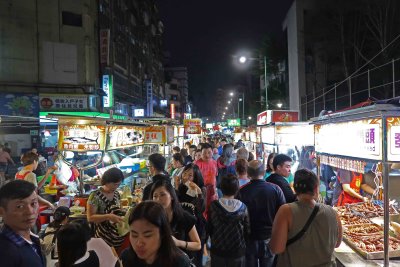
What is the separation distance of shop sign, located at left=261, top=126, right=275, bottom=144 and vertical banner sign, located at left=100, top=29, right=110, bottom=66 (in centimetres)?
1937

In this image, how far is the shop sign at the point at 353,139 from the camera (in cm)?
376

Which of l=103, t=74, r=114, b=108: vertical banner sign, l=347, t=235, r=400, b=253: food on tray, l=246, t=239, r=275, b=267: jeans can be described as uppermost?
l=103, t=74, r=114, b=108: vertical banner sign

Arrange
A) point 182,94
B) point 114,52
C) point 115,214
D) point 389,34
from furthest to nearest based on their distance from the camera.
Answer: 1. point 182,94
2. point 114,52
3. point 389,34
4. point 115,214

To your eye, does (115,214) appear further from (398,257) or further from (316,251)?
(398,257)

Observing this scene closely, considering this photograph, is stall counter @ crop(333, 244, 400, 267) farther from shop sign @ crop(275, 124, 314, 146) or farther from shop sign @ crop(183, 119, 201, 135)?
shop sign @ crop(183, 119, 201, 135)

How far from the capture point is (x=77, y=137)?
647 cm

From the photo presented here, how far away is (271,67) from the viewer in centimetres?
4294

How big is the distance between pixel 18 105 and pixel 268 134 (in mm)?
18979

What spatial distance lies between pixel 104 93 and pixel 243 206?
2423 cm

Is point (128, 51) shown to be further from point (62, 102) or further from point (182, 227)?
point (182, 227)

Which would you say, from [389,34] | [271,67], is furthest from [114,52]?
[389,34]

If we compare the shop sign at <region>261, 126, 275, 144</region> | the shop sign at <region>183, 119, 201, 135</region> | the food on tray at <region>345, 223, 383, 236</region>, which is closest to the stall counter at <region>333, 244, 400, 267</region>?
the food on tray at <region>345, 223, 383, 236</region>

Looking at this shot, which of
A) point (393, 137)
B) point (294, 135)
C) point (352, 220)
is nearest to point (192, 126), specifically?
Answer: point (294, 135)

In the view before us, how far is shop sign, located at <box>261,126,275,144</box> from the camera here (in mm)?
10602
